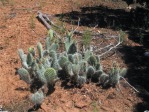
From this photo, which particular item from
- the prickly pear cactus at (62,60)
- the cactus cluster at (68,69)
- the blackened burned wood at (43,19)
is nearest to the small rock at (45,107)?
the cactus cluster at (68,69)

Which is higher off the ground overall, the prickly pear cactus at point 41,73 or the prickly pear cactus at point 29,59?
the prickly pear cactus at point 29,59

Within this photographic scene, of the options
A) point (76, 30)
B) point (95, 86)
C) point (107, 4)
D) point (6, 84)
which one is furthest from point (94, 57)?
point (107, 4)

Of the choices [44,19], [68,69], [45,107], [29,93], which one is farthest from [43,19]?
[45,107]

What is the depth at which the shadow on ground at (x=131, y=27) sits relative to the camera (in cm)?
670

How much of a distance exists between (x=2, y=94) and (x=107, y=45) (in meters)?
2.38

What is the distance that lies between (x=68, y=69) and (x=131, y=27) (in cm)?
324

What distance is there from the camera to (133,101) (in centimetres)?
617

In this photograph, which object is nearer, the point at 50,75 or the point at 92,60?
the point at 50,75

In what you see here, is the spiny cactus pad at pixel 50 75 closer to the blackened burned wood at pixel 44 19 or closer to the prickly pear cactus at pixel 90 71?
the prickly pear cactus at pixel 90 71

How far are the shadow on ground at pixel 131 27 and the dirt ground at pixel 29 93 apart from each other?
14 centimetres

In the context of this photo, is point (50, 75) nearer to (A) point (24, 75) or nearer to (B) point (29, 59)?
(A) point (24, 75)

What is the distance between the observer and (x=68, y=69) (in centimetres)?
643

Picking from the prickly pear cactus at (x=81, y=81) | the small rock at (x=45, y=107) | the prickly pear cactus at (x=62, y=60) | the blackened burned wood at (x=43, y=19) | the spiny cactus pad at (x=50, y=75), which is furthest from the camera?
the blackened burned wood at (x=43, y=19)

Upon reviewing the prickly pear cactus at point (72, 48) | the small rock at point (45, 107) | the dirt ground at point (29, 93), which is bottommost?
the small rock at point (45, 107)
